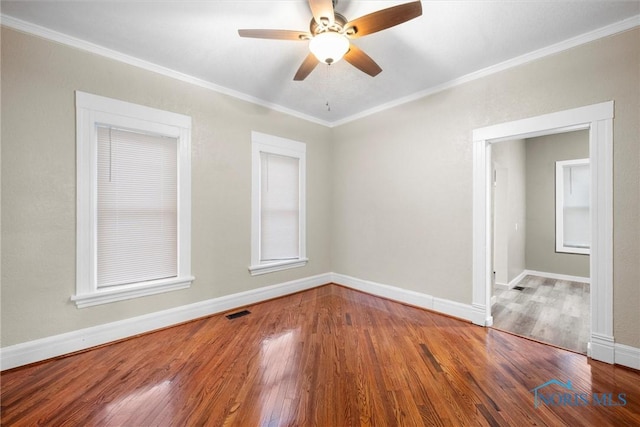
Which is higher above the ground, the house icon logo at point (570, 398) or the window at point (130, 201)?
the window at point (130, 201)

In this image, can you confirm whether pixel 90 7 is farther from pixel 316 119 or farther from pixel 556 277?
pixel 556 277

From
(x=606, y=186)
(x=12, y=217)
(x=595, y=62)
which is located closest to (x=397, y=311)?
(x=606, y=186)

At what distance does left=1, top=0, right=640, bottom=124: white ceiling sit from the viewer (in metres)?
2.02

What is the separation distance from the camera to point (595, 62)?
229 centimetres

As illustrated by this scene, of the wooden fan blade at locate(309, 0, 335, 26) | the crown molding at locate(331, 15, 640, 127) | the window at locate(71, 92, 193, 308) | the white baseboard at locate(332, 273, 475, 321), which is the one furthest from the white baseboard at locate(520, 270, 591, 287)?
the window at locate(71, 92, 193, 308)

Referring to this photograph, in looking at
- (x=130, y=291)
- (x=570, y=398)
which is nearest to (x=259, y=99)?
(x=130, y=291)

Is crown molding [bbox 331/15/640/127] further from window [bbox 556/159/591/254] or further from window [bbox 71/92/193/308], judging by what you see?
window [bbox 556/159/591/254]

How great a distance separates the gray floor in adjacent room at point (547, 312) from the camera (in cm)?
268

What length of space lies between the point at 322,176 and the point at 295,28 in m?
2.50

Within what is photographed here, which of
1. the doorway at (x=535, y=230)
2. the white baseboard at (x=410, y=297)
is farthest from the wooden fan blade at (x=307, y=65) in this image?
the doorway at (x=535, y=230)

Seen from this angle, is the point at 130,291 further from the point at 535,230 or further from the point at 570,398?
the point at 535,230

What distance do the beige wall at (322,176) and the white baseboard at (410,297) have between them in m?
0.10

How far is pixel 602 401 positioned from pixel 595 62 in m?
2.69

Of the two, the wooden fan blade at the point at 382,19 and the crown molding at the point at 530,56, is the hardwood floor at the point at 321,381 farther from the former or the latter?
the crown molding at the point at 530,56
